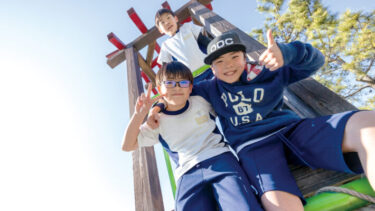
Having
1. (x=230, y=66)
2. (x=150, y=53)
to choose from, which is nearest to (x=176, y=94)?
(x=230, y=66)

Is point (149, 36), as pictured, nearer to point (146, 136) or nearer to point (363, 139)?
point (146, 136)

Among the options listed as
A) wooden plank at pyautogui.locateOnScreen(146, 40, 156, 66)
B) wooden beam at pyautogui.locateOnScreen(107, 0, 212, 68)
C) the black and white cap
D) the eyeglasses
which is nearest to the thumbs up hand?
the black and white cap

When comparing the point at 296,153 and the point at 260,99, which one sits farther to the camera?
the point at 260,99

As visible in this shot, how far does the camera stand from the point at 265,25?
698cm

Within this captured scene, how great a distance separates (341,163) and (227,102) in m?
0.57

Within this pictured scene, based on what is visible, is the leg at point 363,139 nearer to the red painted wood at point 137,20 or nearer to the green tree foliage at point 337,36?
the red painted wood at point 137,20

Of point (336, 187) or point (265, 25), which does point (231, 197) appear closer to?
point (336, 187)

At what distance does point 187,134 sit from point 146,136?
245 mm

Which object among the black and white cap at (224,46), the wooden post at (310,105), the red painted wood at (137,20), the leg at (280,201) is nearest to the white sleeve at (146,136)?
the black and white cap at (224,46)

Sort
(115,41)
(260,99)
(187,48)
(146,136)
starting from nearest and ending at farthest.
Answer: (260,99) → (146,136) → (187,48) → (115,41)

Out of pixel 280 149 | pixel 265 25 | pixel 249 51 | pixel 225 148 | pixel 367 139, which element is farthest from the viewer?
pixel 265 25

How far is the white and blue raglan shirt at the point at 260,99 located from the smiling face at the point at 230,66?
0.04 meters

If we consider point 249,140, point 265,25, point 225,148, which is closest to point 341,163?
point 249,140

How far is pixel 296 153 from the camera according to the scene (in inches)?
35.0
